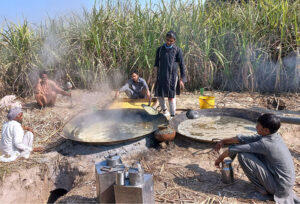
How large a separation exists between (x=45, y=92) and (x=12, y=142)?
6.90 feet

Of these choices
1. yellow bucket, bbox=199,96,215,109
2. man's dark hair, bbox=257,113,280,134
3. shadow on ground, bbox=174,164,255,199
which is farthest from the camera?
yellow bucket, bbox=199,96,215,109

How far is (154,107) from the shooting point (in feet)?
18.2

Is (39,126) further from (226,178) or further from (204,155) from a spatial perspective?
(226,178)

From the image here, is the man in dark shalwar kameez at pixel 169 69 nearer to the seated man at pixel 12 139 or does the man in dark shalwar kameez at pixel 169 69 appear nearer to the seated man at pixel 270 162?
the seated man at pixel 270 162

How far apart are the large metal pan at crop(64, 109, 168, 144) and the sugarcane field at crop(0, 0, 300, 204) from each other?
0.07 ft

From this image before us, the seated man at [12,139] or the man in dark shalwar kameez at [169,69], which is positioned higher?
the man in dark shalwar kameez at [169,69]

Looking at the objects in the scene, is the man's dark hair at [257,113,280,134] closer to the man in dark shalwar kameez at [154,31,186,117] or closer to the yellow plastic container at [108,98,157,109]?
the man in dark shalwar kameez at [154,31,186,117]

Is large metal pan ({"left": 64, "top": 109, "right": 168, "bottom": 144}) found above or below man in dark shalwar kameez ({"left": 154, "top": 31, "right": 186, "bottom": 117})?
below

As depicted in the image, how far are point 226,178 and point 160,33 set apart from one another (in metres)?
4.49

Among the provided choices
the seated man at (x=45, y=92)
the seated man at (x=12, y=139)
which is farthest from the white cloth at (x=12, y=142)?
the seated man at (x=45, y=92)

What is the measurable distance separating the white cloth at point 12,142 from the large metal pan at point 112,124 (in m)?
0.65

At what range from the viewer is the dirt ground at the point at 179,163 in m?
2.96

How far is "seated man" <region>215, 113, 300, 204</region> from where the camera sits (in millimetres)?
2607

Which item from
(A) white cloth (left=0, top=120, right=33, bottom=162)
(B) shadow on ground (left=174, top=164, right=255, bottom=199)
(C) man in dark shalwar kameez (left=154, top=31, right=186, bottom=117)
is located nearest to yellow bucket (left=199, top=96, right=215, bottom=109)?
(C) man in dark shalwar kameez (left=154, top=31, right=186, bottom=117)
